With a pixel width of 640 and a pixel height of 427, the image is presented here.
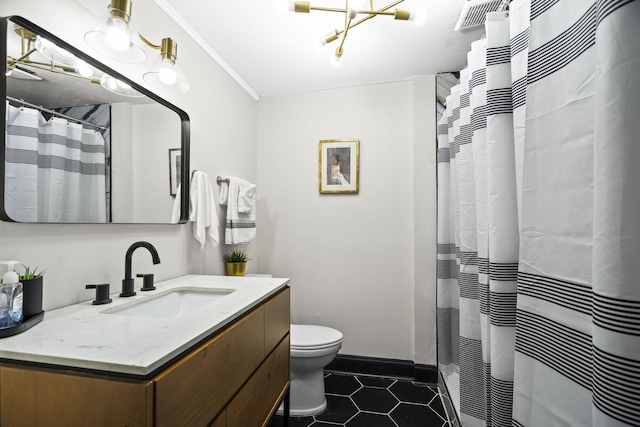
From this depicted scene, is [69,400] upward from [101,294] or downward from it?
downward

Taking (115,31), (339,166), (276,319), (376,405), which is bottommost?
(376,405)

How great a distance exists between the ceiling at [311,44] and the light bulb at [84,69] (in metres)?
0.59

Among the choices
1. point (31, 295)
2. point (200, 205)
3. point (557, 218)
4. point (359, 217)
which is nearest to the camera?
point (557, 218)

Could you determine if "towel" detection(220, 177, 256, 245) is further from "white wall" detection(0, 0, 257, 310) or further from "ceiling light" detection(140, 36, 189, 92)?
"ceiling light" detection(140, 36, 189, 92)

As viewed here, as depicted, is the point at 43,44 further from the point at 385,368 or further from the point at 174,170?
the point at 385,368

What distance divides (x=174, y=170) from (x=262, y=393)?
3.75 ft

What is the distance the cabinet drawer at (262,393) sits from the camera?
1062 mm

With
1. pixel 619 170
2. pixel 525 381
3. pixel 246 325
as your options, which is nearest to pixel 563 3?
pixel 619 170

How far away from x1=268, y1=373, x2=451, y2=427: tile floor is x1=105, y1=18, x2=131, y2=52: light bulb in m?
2.04

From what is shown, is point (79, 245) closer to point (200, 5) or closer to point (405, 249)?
point (200, 5)

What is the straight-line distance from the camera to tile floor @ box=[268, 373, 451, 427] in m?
1.86

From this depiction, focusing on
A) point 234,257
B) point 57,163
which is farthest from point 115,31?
point 234,257

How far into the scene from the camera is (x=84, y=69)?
118 cm

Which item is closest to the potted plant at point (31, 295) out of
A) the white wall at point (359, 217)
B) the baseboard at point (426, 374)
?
the white wall at point (359, 217)
